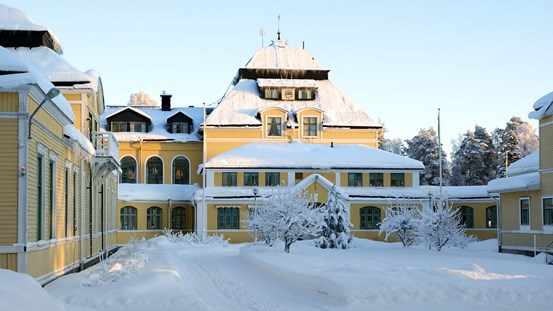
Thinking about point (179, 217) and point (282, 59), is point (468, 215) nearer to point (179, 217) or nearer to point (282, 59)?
point (179, 217)

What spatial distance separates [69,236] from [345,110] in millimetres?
39827

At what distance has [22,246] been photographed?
59.7 ft

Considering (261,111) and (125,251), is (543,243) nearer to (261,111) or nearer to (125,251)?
(125,251)

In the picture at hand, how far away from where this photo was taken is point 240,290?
21.2 meters

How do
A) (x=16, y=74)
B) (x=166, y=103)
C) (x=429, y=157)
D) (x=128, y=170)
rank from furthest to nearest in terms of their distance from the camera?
(x=429, y=157) → (x=166, y=103) → (x=128, y=170) → (x=16, y=74)

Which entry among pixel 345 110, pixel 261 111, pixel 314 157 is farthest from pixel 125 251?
pixel 345 110

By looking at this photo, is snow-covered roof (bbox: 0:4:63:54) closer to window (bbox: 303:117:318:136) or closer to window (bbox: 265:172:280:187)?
window (bbox: 265:172:280:187)

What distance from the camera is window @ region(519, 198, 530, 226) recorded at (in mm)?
36688

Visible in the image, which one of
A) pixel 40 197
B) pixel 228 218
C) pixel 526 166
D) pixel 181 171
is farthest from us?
pixel 181 171

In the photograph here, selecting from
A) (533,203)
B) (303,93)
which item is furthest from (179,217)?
(533,203)

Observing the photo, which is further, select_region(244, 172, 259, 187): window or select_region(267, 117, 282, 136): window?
select_region(267, 117, 282, 136): window

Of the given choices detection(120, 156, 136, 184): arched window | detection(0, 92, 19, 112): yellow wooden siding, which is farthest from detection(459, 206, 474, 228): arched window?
detection(0, 92, 19, 112): yellow wooden siding

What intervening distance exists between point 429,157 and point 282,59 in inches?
923

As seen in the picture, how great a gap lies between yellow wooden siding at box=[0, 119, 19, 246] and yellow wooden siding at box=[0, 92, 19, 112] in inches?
9.8
